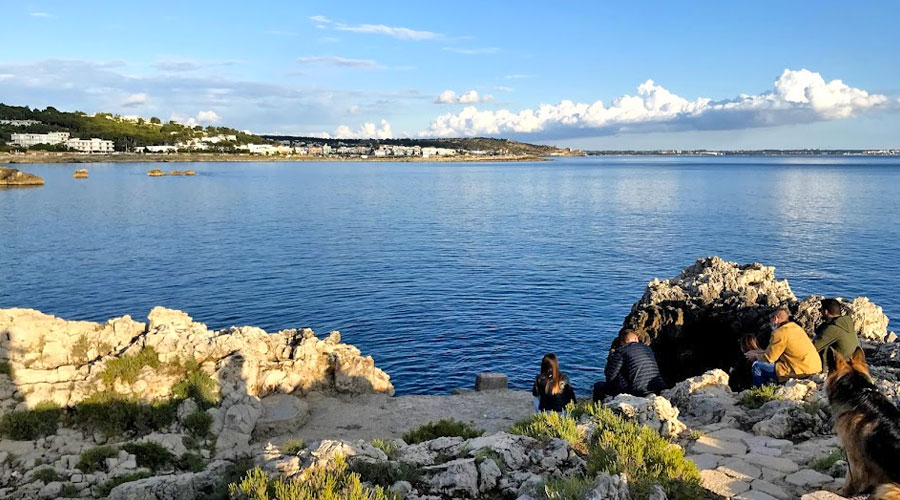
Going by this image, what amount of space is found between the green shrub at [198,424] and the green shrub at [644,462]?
37.7 feet

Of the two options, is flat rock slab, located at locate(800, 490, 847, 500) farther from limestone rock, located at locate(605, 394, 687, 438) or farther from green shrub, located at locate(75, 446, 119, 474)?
green shrub, located at locate(75, 446, 119, 474)

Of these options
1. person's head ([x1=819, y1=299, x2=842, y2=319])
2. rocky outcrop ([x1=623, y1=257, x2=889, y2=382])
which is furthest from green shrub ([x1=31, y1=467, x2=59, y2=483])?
rocky outcrop ([x1=623, y1=257, x2=889, y2=382])

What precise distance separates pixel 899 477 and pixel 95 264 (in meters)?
47.3

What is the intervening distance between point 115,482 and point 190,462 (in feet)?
7.49

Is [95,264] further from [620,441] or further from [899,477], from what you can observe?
[899,477]

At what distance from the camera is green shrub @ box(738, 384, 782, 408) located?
12.1m

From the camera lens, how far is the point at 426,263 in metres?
46.8

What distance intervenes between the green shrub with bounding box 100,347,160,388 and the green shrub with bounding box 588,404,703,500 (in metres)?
14.3

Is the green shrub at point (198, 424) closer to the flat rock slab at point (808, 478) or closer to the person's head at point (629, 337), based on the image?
the person's head at point (629, 337)

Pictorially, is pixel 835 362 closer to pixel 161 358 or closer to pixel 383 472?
pixel 383 472

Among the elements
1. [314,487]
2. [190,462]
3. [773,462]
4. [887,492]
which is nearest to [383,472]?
[314,487]

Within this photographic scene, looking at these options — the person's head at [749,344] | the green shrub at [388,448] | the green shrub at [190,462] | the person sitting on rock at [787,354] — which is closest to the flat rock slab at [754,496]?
the green shrub at [388,448]

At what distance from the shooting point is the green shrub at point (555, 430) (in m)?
A: 9.86

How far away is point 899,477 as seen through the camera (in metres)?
6.84
